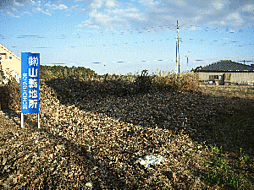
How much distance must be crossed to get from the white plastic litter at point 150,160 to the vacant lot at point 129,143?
74 millimetres

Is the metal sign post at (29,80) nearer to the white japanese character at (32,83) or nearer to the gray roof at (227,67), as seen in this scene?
the white japanese character at (32,83)

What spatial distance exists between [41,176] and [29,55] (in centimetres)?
331

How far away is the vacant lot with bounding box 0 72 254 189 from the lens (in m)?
3.29

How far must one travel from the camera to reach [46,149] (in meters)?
4.07

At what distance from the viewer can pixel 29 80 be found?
540 cm

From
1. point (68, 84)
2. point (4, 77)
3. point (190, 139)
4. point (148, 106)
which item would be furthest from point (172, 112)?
point (4, 77)

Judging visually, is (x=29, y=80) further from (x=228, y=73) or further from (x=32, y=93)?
(x=228, y=73)

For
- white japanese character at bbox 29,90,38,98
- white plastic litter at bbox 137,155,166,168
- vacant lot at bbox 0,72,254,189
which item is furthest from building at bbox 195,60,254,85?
white plastic litter at bbox 137,155,166,168

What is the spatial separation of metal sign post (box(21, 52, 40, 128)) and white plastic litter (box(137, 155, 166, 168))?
11.1 feet

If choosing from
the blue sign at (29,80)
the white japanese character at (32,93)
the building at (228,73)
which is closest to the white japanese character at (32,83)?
the blue sign at (29,80)

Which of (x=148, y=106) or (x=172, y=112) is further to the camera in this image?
(x=148, y=106)

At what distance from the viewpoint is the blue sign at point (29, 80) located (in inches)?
208

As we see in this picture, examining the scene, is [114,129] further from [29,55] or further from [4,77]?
[4,77]

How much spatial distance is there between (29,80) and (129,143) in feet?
10.5
